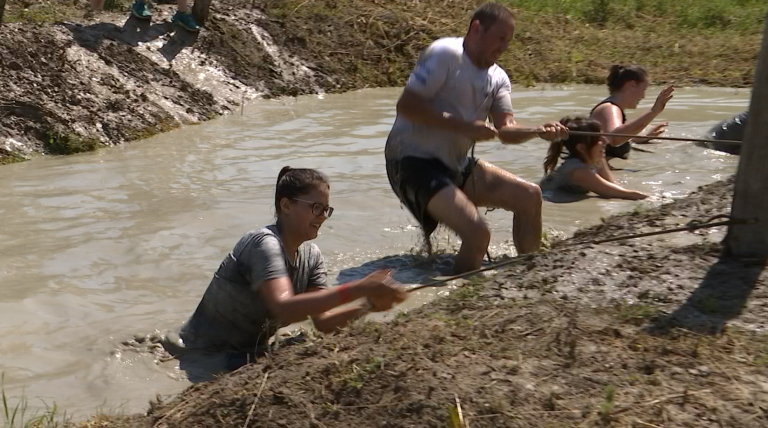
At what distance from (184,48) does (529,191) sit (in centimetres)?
773

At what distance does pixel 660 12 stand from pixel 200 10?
981 cm

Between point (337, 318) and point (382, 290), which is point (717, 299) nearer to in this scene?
point (382, 290)

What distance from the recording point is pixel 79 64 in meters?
11.9

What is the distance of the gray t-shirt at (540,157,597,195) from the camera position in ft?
29.0

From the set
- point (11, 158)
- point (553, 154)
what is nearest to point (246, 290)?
point (553, 154)

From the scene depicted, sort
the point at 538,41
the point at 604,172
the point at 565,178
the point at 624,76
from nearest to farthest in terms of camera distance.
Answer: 1. the point at 565,178
2. the point at 604,172
3. the point at 624,76
4. the point at 538,41

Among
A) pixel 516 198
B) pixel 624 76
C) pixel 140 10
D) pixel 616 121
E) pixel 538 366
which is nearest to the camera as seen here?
pixel 538 366

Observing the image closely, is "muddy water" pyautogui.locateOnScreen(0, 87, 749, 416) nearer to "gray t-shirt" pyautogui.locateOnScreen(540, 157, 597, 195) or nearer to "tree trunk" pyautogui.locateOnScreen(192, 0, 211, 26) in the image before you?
"gray t-shirt" pyautogui.locateOnScreen(540, 157, 597, 195)

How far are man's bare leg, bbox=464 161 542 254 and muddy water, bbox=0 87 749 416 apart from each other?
0.52m

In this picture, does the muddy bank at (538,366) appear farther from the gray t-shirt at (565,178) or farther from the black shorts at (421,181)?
the gray t-shirt at (565,178)

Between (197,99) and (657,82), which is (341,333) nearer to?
(197,99)

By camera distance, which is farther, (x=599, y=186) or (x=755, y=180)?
(x=599, y=186)

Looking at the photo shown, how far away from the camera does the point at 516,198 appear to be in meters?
6.80

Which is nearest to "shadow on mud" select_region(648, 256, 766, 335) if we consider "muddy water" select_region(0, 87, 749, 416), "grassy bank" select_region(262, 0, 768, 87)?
"muddy water" select_region(0, 87, 749, 416)
